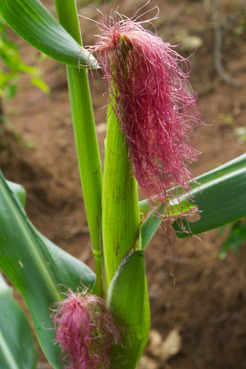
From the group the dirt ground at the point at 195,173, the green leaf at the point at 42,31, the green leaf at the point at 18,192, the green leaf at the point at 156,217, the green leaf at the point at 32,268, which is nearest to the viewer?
the green leaf at the point at 42,31

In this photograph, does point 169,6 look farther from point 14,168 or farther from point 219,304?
point 219,304

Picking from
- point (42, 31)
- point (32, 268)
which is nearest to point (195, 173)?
point (32, 268)

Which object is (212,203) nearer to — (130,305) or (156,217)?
(156,217)

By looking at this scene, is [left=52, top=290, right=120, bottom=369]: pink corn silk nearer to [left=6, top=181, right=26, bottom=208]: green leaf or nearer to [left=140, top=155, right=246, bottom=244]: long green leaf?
[left=140, top=155, right=246, bottom=244]: long green leaf

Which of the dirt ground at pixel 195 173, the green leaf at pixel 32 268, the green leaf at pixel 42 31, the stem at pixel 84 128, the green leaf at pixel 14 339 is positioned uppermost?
the green leaf at pixel 42 31

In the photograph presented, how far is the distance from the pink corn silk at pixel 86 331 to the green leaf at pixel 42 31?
0.52m

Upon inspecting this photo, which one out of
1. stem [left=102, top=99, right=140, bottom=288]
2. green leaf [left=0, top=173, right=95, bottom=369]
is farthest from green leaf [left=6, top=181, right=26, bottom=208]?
stem [left=102, top=99, right=140, bottom=288]

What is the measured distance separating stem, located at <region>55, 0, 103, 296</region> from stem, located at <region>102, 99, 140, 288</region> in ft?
0.15

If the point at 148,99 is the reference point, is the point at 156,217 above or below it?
below

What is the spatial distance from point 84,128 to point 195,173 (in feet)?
6.83

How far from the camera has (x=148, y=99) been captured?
692mm

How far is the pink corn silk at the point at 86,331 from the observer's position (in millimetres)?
902

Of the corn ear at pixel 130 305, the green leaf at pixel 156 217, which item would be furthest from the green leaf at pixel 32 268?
the green leaf at pixel 156 217

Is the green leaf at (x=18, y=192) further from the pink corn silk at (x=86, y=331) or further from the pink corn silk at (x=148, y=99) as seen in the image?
the pink corn silk at (x=148, y=99)
